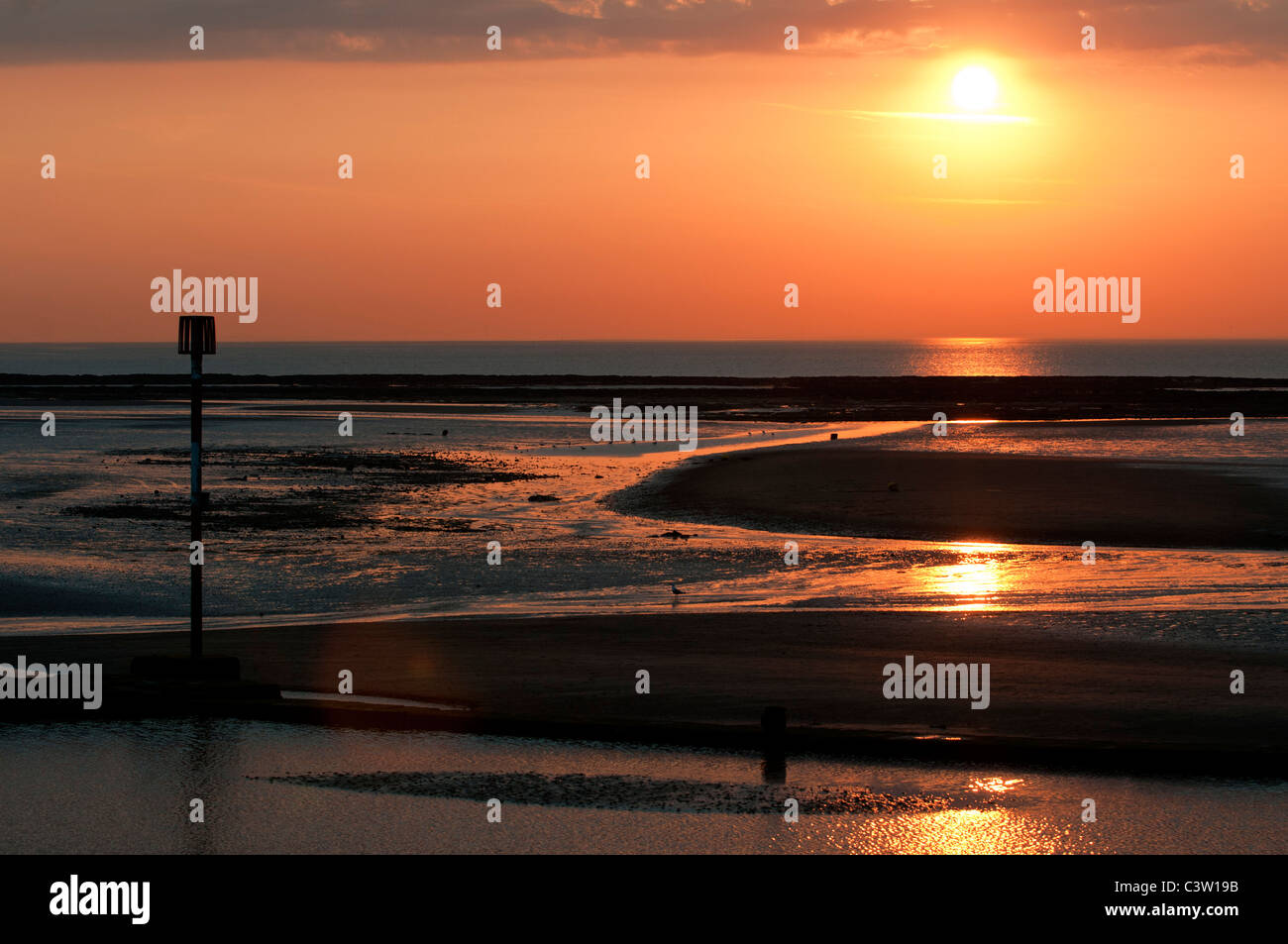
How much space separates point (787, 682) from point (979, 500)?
24.3 meters

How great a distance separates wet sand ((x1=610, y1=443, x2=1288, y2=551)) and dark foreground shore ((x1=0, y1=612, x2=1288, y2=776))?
1309 centimetres

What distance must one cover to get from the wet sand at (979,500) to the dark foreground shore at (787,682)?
42.9 ft

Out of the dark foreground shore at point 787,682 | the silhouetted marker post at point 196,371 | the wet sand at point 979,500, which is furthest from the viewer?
the wet sand at point 979,500

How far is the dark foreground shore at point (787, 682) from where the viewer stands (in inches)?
523

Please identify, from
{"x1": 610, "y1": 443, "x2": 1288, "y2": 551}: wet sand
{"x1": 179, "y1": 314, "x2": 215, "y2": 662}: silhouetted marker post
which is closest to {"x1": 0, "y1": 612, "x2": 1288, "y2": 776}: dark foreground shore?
{"x1": 179, "y1": 314, "x2": 215, "y2": 662}: silhouetted marker post

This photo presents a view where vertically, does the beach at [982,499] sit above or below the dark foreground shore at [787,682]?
above

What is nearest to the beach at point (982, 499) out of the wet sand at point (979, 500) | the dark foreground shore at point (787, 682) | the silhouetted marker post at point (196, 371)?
the wet sand at point (979, 500)

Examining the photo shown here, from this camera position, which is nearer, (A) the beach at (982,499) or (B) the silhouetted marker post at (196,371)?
(B) the silhouetted marker post at (196,371)

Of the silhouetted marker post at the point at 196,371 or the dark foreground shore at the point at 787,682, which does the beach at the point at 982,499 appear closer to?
the dark foreground shore at the point at 787,682

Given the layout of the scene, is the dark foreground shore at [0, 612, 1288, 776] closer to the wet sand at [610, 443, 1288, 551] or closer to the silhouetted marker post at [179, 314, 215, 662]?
the silhouetted marker post at [179, 314, 215, 662]

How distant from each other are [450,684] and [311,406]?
299ft

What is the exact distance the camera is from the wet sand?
33.8 meters

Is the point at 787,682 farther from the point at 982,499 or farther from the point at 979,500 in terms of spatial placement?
the point at 982,499

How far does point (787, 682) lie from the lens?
54.9ft
